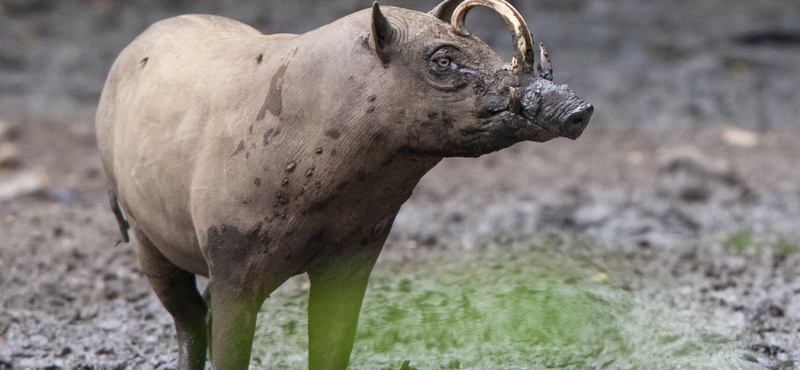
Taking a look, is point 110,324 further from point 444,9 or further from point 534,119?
point 534,119

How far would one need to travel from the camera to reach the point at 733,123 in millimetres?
9352

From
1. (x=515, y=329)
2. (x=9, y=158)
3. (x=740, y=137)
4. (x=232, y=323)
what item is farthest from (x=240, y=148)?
(x=740, y=137)

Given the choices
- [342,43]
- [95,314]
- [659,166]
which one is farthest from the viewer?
[659,166]

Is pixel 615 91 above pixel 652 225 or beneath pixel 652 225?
above

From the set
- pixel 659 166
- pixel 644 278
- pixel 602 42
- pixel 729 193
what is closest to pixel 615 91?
pixel 602 42

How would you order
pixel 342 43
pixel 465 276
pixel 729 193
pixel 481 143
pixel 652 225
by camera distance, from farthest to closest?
pixel 729 193, pixel 652 225, pixel 465 276, pixel 342 43, pixel 481 143

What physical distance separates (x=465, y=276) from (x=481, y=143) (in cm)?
262

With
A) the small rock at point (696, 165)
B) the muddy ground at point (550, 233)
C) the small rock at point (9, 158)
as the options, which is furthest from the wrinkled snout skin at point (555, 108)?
the small rock at point (9, 158)

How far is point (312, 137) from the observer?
265cm

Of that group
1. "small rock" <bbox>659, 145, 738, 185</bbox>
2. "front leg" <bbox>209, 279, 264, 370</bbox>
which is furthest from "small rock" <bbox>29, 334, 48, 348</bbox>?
"small rock" <bbox>659, 145, 738, 185</bbox>

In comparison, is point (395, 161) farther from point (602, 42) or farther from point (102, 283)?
point (602, 42)

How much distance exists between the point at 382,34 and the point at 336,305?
1.03 metres

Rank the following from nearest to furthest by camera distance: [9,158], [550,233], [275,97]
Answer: [275,97]
[550,233]
[9,158]

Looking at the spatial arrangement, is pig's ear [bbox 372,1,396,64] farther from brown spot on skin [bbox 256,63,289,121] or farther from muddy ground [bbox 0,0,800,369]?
muddy ground [bbox 0,0,800,369]
